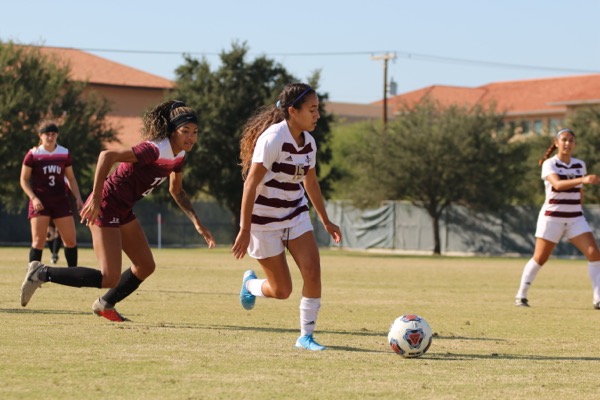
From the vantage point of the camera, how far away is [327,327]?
10836 mm

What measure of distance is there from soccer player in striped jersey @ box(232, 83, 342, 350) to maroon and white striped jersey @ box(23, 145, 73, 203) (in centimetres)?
670

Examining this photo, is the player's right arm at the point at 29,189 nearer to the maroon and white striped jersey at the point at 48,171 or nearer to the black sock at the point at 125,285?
the maroon and white striped jersey at the point at 48,171

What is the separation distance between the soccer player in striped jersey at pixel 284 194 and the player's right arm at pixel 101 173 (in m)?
1.11

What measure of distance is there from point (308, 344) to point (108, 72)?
73.1m

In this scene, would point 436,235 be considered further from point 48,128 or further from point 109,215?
point 109,215

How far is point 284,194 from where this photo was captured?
8.84 m

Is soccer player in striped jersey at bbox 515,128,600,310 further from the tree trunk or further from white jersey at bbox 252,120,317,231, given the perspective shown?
the tree trunk

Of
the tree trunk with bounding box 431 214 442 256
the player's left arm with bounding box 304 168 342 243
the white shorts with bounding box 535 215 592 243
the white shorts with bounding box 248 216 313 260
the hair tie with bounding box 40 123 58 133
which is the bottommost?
the tree trunk with bounding box 431 214 442 256

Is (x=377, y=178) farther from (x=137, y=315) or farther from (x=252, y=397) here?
(x=252, y=397)

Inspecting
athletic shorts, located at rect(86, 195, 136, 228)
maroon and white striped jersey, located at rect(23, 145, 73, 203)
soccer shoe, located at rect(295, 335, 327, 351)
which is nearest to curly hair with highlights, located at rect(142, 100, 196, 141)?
athletic shorts, located at rect(86, 195, 136, 228)

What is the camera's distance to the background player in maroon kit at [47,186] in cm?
1489

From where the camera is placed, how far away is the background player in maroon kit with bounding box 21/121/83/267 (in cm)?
1489

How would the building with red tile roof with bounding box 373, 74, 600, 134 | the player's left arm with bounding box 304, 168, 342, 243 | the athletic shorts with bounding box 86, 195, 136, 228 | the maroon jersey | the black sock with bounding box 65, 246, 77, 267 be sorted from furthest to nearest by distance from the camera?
the building with red tile roof with bounding box 373, 74, 600, 134 → the black sock with bounding box 65, 246, 77, 267 → the athletic shorts with bounding box 86, 195, 136, 228 → the maroon jersey → the player's left arm with bounding box 304, 168, 342, 243

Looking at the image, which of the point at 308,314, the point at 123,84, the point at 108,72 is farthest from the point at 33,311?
the point at 108,72
